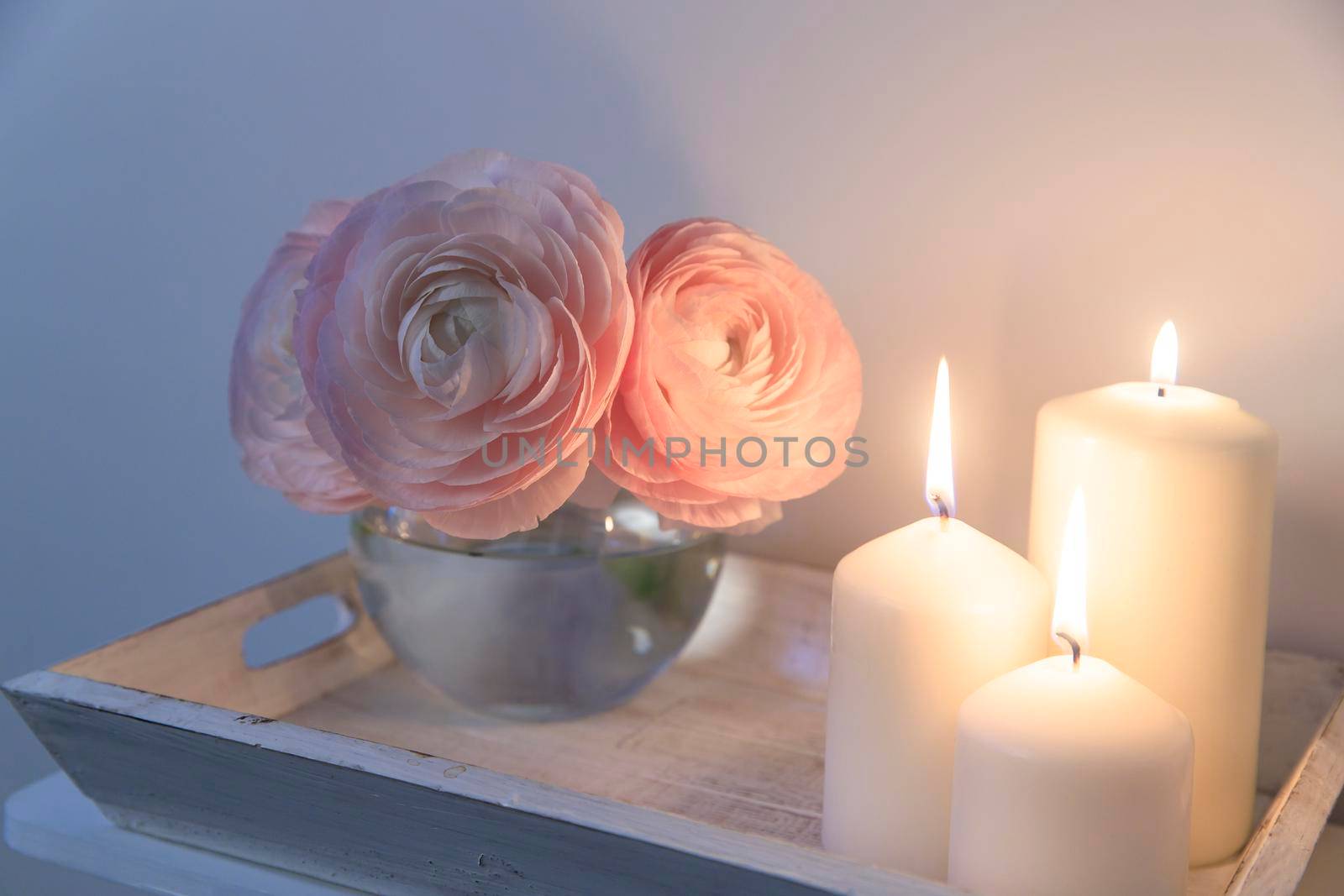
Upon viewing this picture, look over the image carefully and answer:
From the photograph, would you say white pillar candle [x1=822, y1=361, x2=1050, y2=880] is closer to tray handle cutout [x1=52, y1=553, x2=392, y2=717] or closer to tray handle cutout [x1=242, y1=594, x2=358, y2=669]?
tray handle cutout [x1=52, y1=553, x2=392, y2=717]

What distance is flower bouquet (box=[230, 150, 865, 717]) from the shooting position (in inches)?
17.4

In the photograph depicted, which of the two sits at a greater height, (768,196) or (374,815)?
(768,196)

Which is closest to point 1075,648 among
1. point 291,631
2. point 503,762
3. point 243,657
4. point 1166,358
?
point 1166,358

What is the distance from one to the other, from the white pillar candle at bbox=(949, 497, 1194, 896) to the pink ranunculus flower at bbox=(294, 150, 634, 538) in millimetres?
181

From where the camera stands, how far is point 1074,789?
0.34 m

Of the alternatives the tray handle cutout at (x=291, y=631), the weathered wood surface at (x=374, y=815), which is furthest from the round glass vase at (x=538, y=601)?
the tray handle cutout at (x=291, y=631)

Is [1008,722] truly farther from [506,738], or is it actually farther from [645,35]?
[645,35]

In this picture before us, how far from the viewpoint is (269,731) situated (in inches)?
17.1

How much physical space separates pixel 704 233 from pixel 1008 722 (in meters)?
0.23

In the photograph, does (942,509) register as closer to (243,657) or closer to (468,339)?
(468,339)

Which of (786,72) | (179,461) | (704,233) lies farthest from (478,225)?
(179,461)

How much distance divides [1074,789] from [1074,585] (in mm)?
65

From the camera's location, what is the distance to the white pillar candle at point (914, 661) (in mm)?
398

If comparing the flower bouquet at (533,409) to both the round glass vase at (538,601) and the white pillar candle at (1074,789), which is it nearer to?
the round glass vase at (538,601)
